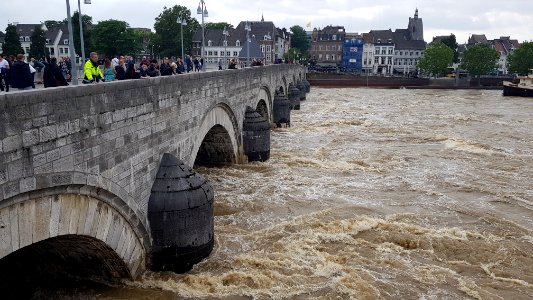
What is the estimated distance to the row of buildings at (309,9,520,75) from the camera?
3848 inches

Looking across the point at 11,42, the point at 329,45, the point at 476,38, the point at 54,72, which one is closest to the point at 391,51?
the point at 329,45

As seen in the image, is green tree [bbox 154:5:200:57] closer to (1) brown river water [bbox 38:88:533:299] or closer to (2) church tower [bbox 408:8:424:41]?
(1) brown river water [bbox 38:88:533:299]

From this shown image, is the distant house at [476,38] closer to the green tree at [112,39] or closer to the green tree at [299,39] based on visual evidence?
the green tree at [299,39]

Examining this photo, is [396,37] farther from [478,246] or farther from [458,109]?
[478,246]

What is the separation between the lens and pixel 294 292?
1001 centimetres

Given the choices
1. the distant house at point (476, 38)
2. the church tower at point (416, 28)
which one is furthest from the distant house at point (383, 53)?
the distant house at point (476, 38)

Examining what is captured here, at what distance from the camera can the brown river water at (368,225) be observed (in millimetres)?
10250

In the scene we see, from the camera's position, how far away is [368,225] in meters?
13.6

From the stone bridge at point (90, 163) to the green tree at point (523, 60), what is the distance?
262ft

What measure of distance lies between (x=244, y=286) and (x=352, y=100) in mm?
44667

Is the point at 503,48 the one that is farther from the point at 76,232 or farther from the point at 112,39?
the point at 76,232

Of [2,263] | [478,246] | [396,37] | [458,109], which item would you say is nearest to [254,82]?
[478,246]

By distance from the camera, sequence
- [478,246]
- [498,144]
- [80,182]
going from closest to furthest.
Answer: [80,182] → [478,246] → [498,144]

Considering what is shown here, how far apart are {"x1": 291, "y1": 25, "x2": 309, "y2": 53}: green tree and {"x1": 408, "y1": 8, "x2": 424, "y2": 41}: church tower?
25.0m
